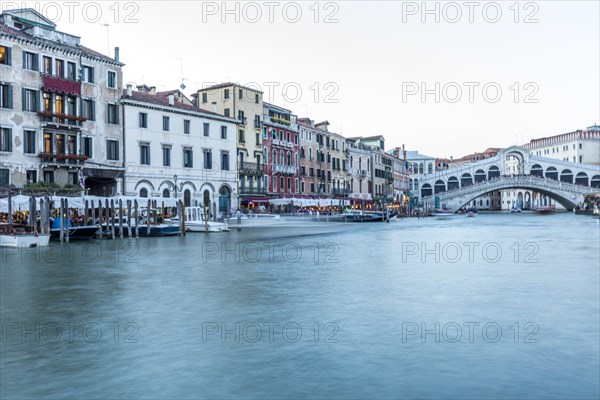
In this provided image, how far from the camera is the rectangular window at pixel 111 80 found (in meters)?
33.0

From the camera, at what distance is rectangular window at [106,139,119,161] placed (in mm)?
32719

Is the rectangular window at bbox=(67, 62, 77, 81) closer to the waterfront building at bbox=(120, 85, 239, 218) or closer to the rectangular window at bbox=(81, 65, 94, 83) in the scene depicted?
the rectangular window at bbox=(81, 65, 94, 83)

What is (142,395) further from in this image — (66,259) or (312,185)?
(312,185)

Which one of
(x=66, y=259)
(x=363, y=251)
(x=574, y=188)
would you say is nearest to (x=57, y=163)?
(x=66, y=259)

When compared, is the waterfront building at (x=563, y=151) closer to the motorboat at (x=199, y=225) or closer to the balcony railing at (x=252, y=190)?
the balcony railing at (x=252, y=190)

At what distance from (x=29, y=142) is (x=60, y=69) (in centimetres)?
434

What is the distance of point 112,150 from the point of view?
32969 millimetres

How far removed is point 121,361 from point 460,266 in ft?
35.8

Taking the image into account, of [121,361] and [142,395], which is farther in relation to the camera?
[121,361]

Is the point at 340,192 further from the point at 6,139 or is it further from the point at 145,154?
the point at 6,139

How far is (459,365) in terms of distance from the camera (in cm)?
607

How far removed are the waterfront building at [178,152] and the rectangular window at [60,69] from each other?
387 centimetres

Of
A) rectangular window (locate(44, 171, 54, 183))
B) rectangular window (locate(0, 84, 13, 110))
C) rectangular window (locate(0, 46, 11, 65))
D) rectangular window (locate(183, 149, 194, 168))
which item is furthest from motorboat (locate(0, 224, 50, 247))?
rectangular window (locate(183, 149, 194, 168))

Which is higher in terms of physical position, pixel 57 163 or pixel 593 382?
pixel 57 163
